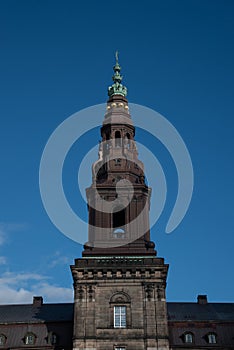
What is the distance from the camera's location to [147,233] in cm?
5228

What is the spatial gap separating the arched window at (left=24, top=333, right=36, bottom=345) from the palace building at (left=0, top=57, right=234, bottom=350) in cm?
10

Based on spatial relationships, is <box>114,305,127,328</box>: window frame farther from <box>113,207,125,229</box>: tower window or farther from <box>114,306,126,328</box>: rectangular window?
<box>113,207,125,229</box>: tower window

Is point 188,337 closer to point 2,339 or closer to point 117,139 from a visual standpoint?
point 2,339

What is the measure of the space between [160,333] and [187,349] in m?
5.98

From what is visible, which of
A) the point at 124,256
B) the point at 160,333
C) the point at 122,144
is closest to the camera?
the point at 160,333

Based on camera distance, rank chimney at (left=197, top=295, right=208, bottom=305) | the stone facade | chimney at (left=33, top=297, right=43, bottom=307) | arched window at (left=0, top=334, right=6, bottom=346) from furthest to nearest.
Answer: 1. chimney at (left=33, top=297, right=43, bottom=307)
2. chimney at (left=197, top=295, right=208, bottom=305)
3. arched window at (left=0, top=334, right=6, bottom=346)
4. the stone facade

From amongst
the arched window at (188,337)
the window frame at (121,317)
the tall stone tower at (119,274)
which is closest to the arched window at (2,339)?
the tall stone tower at (119,274)

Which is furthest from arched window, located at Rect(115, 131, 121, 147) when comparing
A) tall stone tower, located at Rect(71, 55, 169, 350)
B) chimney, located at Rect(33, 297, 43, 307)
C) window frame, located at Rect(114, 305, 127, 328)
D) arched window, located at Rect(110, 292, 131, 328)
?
chimney, located at Rect(33, 297, 43, 307)

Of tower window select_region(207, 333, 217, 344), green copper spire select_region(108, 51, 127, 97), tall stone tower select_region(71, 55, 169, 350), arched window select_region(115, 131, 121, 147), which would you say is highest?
green copper spire select_region(108, 51, 127, 97)

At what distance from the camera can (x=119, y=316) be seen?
48000 millimetres

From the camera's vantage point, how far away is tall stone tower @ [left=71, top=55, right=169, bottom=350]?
47062mm

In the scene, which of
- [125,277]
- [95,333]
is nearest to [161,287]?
[125,277]

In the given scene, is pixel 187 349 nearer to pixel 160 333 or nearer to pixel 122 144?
pixel 160 333

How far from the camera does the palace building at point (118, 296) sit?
47344 mm
